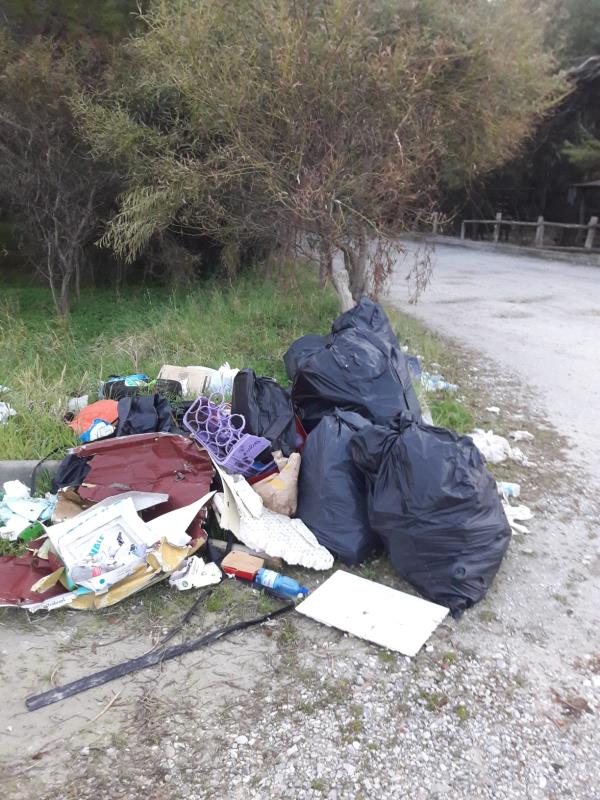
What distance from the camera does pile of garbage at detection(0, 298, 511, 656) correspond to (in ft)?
9.05

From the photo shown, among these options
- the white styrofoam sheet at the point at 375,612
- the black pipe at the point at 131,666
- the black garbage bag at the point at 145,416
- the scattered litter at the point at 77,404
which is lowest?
the black pipe at the point at 131,666

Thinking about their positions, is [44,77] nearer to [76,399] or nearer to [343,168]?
[343,168]

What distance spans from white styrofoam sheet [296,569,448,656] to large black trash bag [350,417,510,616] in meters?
0.12

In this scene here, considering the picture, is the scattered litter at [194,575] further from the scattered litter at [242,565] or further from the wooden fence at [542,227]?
the wooden fence at [542,227]

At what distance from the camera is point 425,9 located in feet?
22.7

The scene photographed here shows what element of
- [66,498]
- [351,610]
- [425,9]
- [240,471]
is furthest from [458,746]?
[425,9]

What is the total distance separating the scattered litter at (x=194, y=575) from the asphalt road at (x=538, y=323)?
95.8 inches

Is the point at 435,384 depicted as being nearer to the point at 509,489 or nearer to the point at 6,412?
the point at 509,489

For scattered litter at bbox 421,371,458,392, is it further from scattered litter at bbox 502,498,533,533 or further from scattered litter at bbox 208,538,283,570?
scattered litter at bbox 208,538,283,570

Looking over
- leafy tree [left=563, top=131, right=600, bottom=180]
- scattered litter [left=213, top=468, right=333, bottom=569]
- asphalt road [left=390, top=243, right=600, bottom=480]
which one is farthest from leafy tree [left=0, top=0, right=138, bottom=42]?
leafy tree [left=563, top=131, right=600, bottom=180]

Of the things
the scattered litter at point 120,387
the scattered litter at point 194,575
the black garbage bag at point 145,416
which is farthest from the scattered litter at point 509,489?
the scattered litter at point 120,387

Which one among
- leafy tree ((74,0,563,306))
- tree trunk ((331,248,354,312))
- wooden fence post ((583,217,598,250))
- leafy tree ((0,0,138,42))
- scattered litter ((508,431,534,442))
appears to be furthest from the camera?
wooden fence post ((583,217,598,250))

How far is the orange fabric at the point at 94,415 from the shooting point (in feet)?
12.5

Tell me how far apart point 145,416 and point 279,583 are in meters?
1.35
